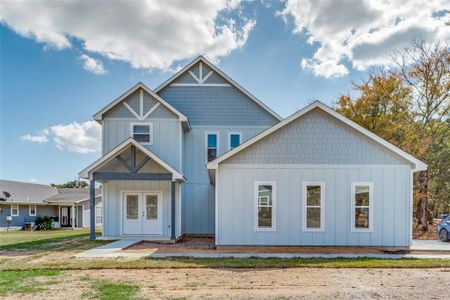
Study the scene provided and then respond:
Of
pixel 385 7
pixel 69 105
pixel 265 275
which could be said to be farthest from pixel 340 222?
pixel 69 105

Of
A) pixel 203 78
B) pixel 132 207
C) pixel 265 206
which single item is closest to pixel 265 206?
pixel 265 206

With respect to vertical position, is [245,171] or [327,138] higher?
[327,138]

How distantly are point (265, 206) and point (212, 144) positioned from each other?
629 cm

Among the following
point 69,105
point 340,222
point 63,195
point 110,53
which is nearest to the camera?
point 340,222

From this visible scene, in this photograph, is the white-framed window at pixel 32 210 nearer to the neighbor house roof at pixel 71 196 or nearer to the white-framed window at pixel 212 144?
the neighbor house roof at pixel 71 196

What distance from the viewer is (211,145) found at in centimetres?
1681

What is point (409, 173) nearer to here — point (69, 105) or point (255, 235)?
point (255, 235)

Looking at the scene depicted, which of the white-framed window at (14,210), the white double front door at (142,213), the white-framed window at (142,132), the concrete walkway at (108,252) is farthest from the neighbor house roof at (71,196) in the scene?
the concrete walkway at (108,252)

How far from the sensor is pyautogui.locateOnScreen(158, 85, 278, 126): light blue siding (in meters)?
16.8

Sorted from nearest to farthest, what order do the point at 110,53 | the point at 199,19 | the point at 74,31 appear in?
1. the point at 199,19
2. the point at 74,31
3. the point at 110,53

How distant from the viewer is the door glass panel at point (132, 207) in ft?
48.6

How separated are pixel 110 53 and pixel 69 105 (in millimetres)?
4656

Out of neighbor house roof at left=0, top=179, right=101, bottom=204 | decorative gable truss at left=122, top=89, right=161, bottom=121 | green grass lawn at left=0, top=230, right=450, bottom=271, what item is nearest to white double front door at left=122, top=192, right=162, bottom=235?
decorative gable truss at left=122, top=89, right=161, bottom=121

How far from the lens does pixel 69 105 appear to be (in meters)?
19.4
